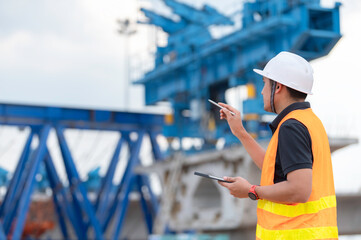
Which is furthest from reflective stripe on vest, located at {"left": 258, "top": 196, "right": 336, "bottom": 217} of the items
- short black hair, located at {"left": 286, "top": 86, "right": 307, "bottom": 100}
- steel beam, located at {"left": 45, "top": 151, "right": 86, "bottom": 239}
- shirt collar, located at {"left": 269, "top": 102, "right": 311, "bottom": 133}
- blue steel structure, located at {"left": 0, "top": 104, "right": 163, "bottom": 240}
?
steel beam, located at {"left": 45, "top": 151, "right": 86, "bottom": 239}

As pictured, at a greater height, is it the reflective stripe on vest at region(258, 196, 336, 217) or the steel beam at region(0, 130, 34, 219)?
the reflective stripe on vest at region(258, 196, 336, 217)

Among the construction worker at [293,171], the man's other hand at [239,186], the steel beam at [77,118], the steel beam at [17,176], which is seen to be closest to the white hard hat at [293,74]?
the construction worker at [293,171]

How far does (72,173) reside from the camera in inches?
1167

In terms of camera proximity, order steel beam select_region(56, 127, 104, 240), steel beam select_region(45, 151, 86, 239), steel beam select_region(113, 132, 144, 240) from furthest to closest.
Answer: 1. steel beam select_region(113, 132, 144, 240)
2. steel beam select_region(45, 151, 86, 239)
3. steel beam select_region(56, 127, 104, 240)

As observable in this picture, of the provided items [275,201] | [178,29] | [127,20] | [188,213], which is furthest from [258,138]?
[127,20]

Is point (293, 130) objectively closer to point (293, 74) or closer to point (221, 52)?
point (293, 74)

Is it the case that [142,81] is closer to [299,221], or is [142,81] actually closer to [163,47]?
[163,47]

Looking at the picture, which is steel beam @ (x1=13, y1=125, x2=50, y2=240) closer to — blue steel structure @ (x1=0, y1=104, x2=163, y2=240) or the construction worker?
blue steel structure @ (x1=0, y1=104, x2=163, y2=240)

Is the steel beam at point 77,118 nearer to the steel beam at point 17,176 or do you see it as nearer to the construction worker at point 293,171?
the steel beam at point 17,176

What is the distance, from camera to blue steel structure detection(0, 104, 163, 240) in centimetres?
2794

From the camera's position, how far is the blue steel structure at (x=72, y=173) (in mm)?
27938

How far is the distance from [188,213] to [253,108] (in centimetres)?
483

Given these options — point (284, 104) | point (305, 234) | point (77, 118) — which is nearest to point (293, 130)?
point (284, 104)

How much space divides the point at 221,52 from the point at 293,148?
2088cm
